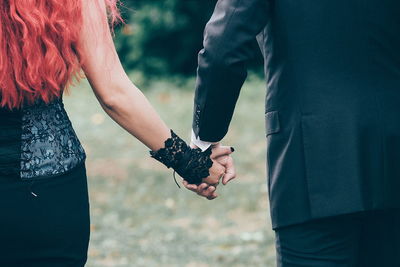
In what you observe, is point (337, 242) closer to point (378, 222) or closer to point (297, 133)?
point (378, 222)

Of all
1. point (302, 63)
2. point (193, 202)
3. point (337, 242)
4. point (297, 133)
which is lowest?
point (193, 202)

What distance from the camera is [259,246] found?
646 cm

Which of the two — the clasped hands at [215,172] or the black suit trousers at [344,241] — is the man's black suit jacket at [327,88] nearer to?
the black suit trousers at [344,241]

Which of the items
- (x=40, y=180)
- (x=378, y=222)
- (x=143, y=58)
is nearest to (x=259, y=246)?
(x=378, y=222)

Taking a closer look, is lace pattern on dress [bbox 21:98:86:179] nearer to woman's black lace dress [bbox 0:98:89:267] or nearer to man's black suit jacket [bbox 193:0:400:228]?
woman's black lace dress [bbox 0:98:89:267]

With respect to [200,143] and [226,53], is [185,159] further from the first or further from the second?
[226,53]

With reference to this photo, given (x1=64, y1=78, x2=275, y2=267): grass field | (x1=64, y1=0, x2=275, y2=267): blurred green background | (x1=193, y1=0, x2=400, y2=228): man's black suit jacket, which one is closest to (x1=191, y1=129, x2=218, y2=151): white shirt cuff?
(x1=193, y1=0, x2=400, y2=228): man's black suit jacket

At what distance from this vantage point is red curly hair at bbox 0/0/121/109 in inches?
107

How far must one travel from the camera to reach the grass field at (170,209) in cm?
634

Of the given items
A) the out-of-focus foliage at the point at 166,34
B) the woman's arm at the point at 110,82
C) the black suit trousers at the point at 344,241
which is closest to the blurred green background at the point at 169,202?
the woman's arm at the point at 110,82

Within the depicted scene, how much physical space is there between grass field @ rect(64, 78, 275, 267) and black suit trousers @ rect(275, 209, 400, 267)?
288 cm

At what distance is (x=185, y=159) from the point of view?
3461 millimetres

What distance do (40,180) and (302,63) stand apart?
1022mm

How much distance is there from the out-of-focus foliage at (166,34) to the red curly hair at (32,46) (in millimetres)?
12849
